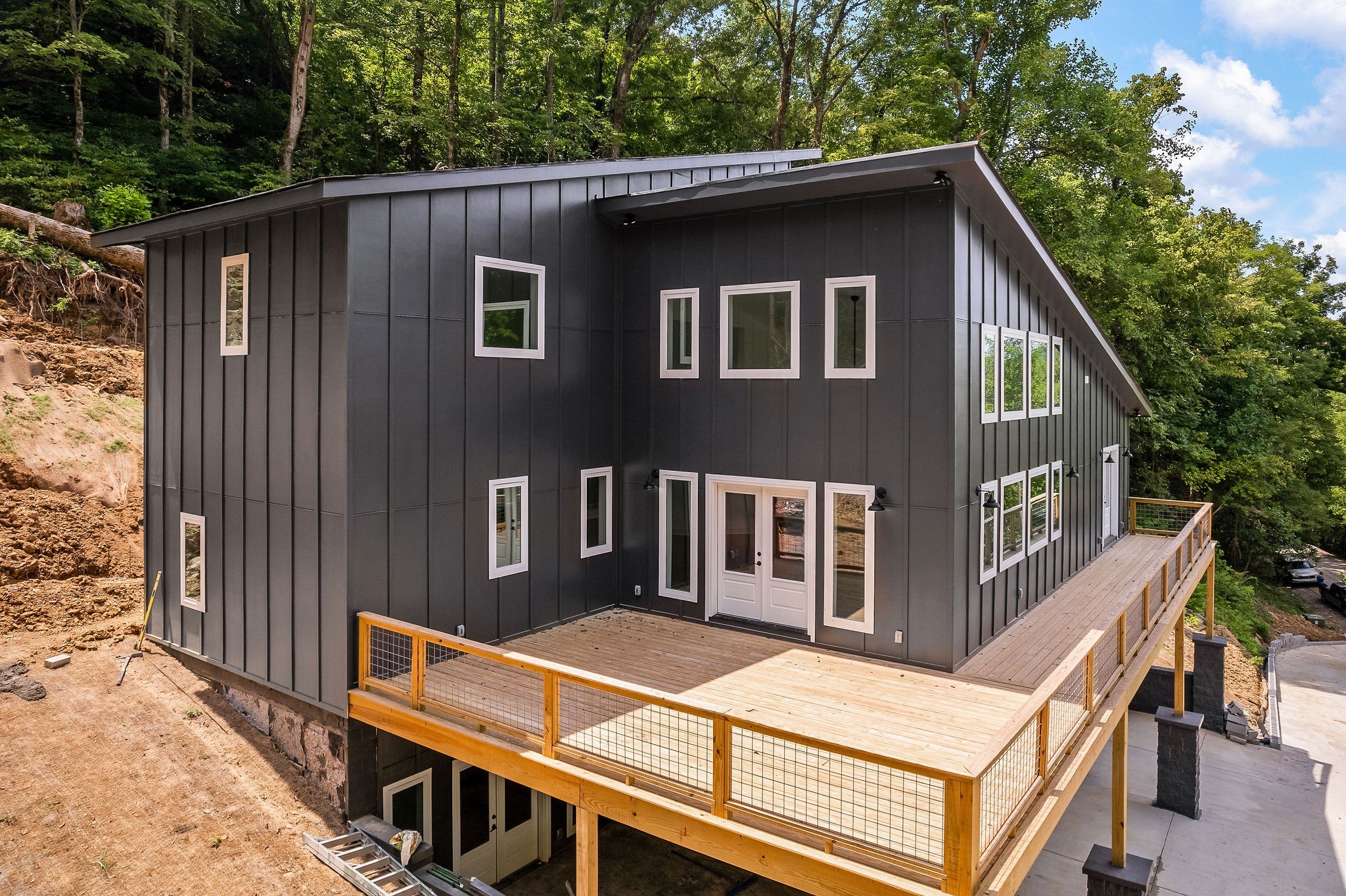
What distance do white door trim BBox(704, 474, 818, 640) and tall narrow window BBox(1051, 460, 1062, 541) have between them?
473 centimetres

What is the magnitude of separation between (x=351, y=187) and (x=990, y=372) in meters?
6.77

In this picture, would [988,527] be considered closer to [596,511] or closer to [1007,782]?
[1007,782]

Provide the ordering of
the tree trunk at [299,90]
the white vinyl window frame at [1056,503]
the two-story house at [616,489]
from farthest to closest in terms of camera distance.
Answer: the tree trunk at [299,90], the white vinyl window frame at [1056,503], the two-story house at [616,489]

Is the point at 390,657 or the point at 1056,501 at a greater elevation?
the point at 1056,501

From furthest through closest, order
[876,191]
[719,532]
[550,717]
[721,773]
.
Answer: [719,532], [876,191], [550,717], [721,773]

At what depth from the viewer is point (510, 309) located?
8.23 m

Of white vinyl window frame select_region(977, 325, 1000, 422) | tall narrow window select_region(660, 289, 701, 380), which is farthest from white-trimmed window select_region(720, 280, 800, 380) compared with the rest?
white vinyl window frame select_region(977, 325, 1000, 422)

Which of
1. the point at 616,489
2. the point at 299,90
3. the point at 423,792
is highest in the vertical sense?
the point at 299,90

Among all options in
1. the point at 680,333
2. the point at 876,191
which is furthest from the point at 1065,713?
the point at 680,333

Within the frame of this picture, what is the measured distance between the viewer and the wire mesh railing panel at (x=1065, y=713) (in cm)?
545

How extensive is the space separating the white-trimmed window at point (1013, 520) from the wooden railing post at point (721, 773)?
5474 millimetres

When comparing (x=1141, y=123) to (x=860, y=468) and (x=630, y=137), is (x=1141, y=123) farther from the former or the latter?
(x=860, y=468)

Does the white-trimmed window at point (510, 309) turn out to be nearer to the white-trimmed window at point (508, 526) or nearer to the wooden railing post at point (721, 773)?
the white-trimmed window at point (508, 526)

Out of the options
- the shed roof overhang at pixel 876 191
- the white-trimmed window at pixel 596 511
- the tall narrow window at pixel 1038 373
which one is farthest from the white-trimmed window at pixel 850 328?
the tall narrow window at pixel 1038 373
